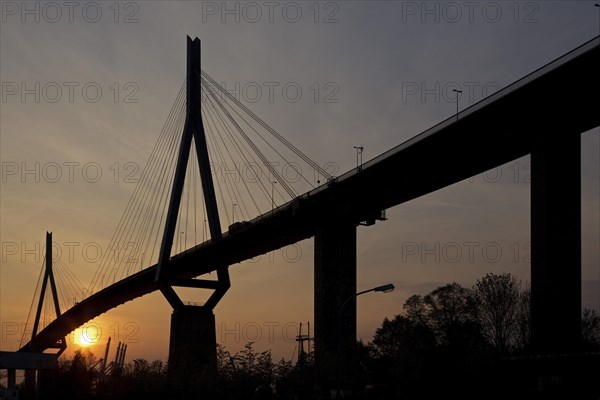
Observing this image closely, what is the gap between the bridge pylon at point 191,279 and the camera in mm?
85250

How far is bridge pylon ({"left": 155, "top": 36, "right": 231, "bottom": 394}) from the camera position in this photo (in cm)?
8525

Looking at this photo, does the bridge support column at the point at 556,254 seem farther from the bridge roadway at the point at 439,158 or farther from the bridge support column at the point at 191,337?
the bridge support column at the point at 191,337

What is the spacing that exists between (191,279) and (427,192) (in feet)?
105

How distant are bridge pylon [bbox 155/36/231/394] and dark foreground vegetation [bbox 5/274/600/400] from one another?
27.3 ft

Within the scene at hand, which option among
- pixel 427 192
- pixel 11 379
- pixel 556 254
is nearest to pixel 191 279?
pixel 11 379

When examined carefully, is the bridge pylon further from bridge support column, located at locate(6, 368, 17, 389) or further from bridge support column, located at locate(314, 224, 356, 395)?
bridge support column, located at locate(6, 368, 17, 389)

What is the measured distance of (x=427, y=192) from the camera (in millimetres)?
69688

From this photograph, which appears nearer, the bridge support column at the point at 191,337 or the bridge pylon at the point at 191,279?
the bridge support column at the point at 191,337

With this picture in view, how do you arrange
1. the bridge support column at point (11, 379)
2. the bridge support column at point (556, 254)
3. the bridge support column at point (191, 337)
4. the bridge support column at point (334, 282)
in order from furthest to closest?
the bridge support column at point (11, 379) → the bridge support column at point (191, 337) → the bridge support column at point (334, 282) → the bridge support column at point (556, 254)

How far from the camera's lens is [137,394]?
72812 millimetres

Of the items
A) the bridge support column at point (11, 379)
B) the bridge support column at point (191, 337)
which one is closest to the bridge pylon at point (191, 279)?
the bridge support column at point (191, 337)

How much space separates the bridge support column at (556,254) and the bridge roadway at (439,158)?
261 centimetres

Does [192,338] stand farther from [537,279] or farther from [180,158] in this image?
[537,279]

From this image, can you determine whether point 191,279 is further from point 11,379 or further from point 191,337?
point 11,379
